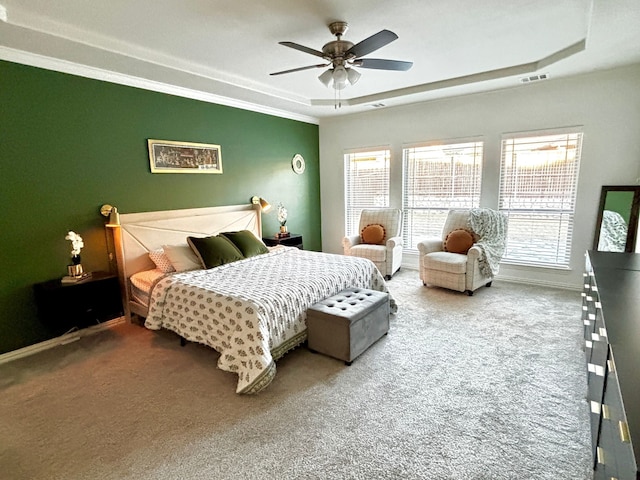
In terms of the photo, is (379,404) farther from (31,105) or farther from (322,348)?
(31,105)

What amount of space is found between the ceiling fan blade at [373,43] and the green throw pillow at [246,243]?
7.84 feet

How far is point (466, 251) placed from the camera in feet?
15.4

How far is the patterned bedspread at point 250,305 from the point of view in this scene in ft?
8.19

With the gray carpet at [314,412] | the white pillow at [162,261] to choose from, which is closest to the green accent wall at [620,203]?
the gray carpet at [314,412]

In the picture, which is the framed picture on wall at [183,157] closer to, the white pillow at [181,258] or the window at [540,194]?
the white pillow at [181,258]

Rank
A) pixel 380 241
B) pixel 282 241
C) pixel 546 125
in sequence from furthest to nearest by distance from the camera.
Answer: pixel 380 241 < pixel 282 241 < pixel 546 125

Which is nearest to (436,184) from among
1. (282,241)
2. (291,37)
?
(282,241)

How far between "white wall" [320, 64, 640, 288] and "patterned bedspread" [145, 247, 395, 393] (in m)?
2.59

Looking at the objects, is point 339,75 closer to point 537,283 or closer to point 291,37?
point 291,37

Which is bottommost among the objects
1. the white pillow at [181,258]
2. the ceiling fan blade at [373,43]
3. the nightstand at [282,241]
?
the nightstand at [282,241]

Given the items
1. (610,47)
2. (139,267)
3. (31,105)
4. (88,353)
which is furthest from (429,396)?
(31,105)

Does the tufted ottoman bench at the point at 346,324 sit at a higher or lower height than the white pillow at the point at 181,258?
lower

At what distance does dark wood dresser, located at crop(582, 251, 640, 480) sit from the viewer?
94 centimetres

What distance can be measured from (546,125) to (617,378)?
14.2ft
